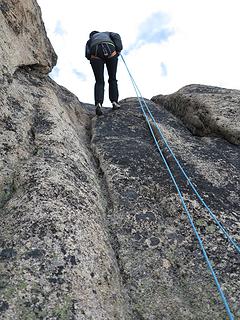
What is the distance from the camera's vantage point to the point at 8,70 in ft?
22.8

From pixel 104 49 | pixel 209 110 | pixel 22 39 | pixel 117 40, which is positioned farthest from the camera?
pixel 117 40

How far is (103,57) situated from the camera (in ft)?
32.5

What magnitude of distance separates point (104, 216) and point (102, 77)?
612cm

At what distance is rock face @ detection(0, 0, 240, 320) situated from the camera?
3.53 meters

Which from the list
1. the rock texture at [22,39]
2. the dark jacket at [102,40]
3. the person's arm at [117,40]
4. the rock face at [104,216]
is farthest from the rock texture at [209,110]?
the rock texture at [22,39]

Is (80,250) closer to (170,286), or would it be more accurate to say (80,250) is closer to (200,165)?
(170,286)

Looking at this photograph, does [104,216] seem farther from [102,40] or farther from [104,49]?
[102,40]

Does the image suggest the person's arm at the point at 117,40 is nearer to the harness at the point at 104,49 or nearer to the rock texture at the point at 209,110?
the harness at the point at 104,49

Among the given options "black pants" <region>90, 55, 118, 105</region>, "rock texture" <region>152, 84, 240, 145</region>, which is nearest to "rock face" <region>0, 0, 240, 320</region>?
"rock texture" <region>152, 84, 240, 145</region>

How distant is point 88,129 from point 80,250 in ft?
18.7

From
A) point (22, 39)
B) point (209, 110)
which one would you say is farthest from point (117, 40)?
point (209, 110)

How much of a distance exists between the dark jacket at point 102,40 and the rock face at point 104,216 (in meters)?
2.36

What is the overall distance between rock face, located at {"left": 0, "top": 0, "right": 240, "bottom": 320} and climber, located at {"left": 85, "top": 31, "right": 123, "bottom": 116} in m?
2.17

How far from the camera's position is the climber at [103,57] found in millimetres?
9727
